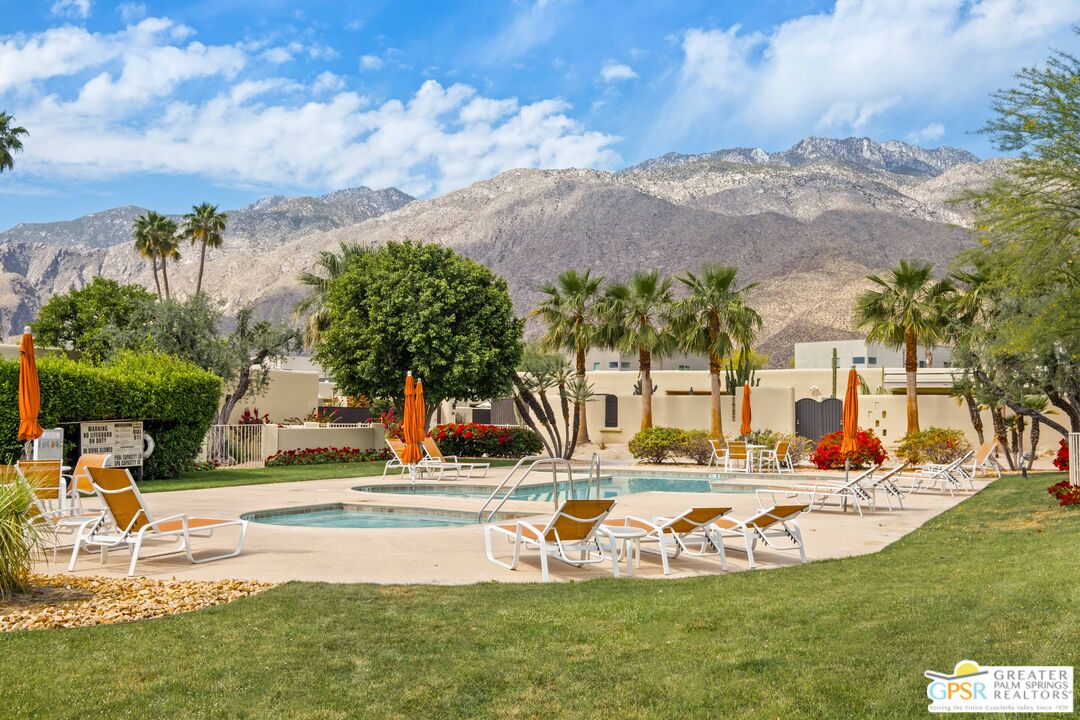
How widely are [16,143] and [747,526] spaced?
118ft

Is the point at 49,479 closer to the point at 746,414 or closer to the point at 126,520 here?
the point at 126,520

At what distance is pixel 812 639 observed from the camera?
5.26 meters

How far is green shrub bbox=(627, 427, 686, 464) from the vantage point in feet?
88.0

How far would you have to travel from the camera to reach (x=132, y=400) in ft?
60.4

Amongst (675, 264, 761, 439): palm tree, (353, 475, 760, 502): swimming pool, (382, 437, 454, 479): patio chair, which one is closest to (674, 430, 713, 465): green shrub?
(675, 264, 761, 439): palm tree

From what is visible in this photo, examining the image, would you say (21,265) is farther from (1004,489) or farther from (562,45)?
(1004,489)

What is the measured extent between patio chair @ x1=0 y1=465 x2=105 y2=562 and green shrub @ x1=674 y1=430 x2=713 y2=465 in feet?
59.6

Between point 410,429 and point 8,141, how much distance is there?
2518 centimetres

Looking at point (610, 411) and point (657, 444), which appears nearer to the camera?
point (657, 444)

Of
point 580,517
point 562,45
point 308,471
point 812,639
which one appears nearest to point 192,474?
point 308,471

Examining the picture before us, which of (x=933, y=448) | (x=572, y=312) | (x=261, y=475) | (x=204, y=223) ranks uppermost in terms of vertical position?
(x=204, y=223)

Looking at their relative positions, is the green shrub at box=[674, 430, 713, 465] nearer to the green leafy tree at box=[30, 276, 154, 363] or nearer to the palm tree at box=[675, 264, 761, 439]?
the palm tree at box=[675, 264, 761, 439]

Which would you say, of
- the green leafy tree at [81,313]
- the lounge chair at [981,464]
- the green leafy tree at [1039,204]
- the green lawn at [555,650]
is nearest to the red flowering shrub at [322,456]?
the lounge chair at [981,464]

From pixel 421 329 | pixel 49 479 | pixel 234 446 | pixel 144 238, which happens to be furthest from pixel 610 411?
pixel 49 479
